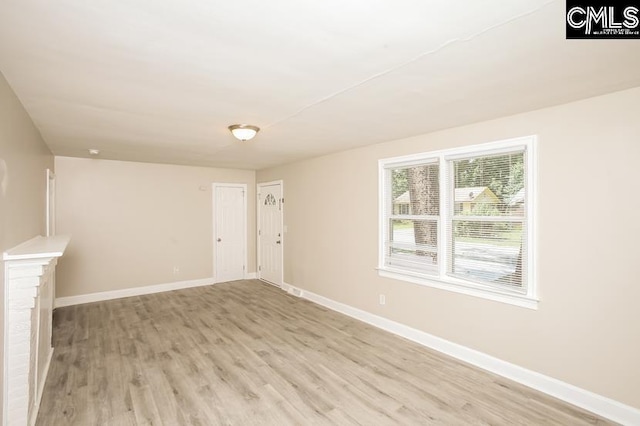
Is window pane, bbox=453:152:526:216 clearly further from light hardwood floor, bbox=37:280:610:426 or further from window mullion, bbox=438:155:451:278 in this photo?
light hardwood floor, bbox=37:280:610:426

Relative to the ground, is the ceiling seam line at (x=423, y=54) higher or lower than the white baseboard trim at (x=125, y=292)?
higher

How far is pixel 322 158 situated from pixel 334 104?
2.50 m

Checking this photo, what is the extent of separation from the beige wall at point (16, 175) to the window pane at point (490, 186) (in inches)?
144

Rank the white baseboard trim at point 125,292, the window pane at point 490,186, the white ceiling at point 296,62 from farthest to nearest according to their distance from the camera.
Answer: the white baseboard trim at point 125,292, the window pane at point 490,186, the white ceiling at point 296,62

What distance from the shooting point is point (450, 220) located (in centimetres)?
340

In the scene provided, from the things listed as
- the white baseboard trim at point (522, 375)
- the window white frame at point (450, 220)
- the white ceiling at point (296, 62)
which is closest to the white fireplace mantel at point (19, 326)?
the white ceiling at point (296, 62)

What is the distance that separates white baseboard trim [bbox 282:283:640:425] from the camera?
91.0 inches

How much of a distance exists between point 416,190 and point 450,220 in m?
0.57

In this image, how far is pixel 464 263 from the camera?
3301 millimetres

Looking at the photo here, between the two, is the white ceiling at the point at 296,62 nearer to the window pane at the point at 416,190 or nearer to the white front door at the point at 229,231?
the window pane at the point at 416,190

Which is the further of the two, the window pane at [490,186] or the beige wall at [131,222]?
the beige wall at [131,222]

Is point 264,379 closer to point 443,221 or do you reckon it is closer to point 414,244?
point 414,244

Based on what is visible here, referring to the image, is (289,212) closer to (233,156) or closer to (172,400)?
(233,156)

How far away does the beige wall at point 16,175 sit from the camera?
191cm
